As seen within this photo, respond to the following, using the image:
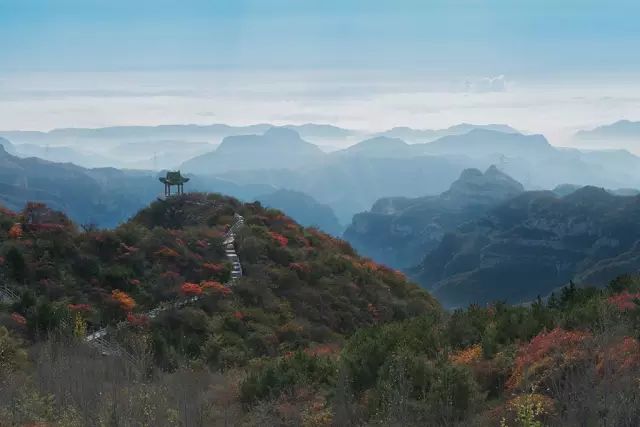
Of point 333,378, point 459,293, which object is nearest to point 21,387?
point 333,378

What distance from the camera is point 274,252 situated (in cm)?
3394

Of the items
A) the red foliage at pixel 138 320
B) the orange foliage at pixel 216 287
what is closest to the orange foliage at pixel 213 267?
the orange foliage at pixel 216 287

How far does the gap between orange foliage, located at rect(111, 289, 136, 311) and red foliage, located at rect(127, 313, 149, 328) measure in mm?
1211

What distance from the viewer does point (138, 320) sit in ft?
73.7

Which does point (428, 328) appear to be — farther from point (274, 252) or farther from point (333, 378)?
point (274, 252)

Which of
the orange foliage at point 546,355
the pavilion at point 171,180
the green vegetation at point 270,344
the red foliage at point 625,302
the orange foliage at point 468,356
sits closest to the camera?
the green vegetation at point 270,344

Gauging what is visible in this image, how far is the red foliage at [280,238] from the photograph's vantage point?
3509 centimetres

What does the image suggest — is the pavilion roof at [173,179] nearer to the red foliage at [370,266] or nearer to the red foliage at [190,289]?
the red foliage at [370,266]

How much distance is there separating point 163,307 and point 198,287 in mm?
2039

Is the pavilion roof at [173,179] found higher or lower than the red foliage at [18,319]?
higher

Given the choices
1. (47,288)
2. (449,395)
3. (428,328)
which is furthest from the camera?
(47,288)

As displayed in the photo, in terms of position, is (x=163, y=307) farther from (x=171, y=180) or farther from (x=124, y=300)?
(x=171, y=180)

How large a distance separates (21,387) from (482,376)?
9.76 meters

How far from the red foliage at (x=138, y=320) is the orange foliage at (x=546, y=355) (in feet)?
46.2
